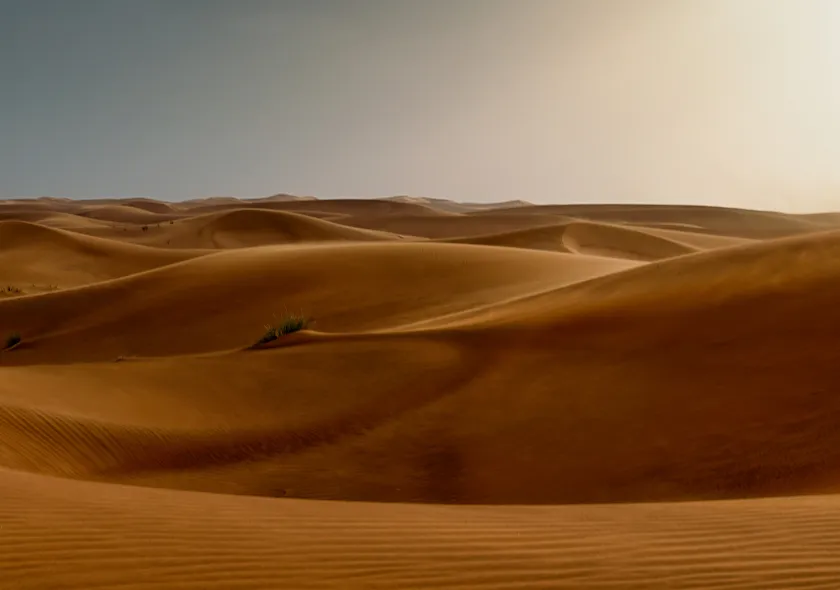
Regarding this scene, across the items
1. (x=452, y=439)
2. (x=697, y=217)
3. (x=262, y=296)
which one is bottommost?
(x=452, y=439)

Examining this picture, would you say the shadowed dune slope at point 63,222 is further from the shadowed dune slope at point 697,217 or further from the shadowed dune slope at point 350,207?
the shadowed dune slope at point 697,217

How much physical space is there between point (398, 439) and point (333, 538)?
14.5 ft

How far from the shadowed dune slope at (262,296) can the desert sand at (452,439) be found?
0.15m

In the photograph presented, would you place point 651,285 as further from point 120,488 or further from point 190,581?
point 190,581

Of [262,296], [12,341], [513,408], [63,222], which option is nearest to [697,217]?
[63,222]

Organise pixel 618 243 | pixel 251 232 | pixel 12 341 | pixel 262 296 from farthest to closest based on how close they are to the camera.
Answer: pixel 251 232 < pixel 618 243 < pixel 262 296 < pixel 12 341

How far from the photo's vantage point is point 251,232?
5222 cm

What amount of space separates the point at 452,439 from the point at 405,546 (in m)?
4.32

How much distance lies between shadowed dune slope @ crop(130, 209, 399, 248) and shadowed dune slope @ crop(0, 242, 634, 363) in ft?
82.0

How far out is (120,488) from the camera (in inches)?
224

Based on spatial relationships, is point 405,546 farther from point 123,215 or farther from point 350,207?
point 350,207

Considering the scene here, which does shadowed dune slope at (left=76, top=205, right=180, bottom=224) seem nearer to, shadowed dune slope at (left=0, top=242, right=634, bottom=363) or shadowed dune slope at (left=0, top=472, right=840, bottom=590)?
shadowed dune slope at (left=0, top=242, right=634, bottom=363)

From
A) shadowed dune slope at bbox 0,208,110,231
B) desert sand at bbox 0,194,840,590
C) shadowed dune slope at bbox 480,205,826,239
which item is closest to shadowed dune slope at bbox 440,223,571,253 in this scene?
desert sand at bbox 0,194,840,590

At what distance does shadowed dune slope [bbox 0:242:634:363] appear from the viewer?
17.6 m
